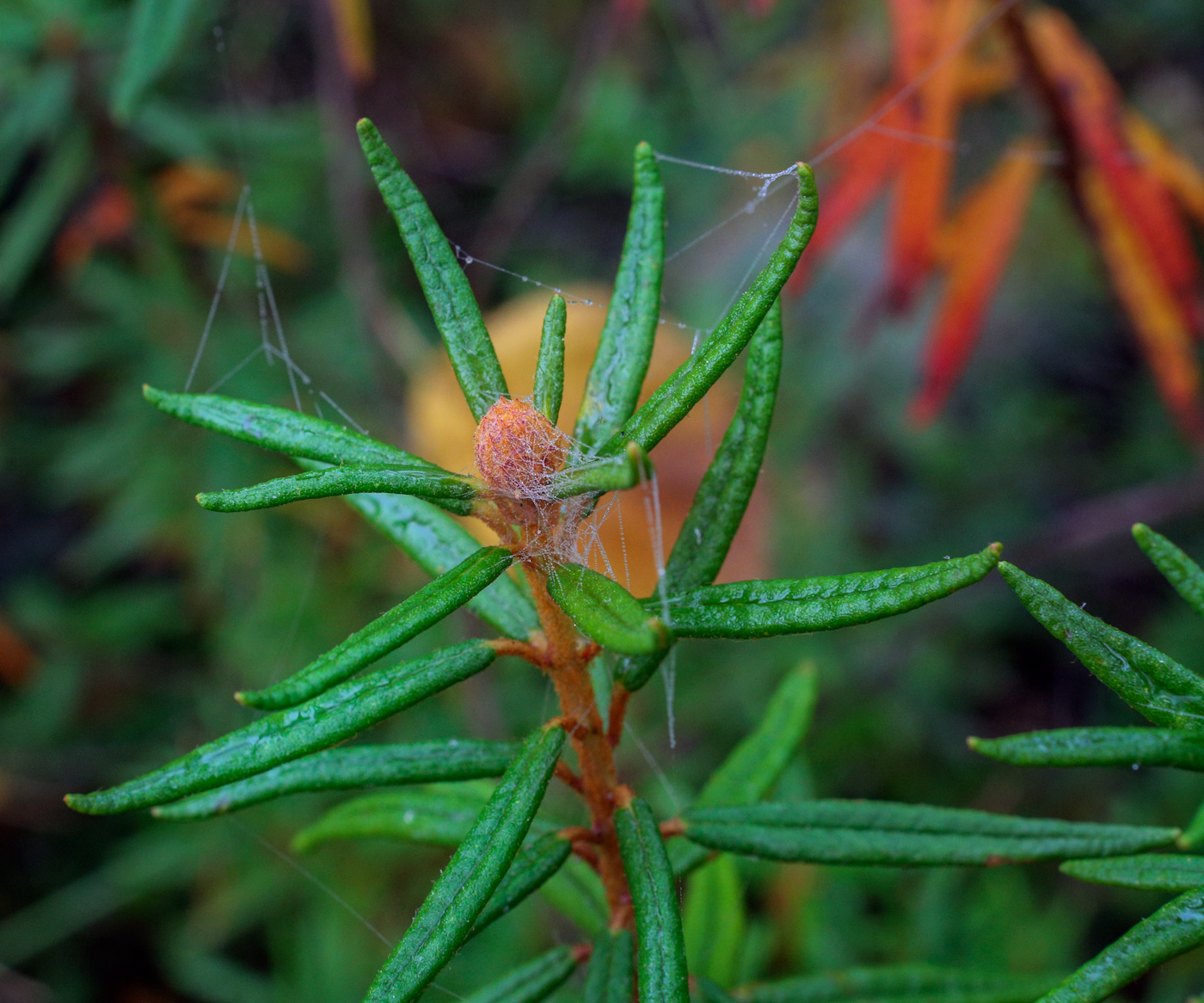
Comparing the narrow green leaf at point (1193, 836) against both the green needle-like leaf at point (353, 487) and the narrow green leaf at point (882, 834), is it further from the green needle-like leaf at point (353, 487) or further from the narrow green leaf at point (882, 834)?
the green needle-like leaf at point (353, 487)

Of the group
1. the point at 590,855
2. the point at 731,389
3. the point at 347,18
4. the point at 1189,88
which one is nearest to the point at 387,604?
the point at 731,389

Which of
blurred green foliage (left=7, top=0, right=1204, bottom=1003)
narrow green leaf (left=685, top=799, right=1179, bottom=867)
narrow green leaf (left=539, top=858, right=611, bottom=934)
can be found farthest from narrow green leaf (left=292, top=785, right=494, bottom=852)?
blurred green foliage (left=7, top=0, right=1204, bottom=1003)

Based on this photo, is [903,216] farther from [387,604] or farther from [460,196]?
[460,196]

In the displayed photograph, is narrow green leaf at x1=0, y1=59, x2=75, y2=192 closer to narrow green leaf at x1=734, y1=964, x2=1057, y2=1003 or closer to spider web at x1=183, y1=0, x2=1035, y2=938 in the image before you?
spider web at x1=183, y1=0, x2=1035, y2=938

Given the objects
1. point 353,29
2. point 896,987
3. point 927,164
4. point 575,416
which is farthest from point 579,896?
point 353,29

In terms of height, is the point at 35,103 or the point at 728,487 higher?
the point at 35,103

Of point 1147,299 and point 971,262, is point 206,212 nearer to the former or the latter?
point 971,262
